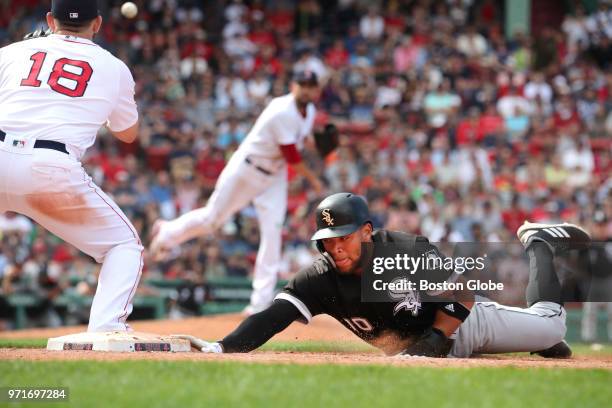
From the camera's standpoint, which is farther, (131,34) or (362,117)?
(131,34)

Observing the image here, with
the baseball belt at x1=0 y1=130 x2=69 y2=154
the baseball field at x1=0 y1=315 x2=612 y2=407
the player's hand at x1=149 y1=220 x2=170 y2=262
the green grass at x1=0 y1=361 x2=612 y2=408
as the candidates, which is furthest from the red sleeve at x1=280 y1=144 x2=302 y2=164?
the green grass at x1=0 y1=361 x2=612 y2=408

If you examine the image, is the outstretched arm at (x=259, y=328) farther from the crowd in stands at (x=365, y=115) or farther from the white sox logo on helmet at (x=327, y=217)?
the crowd in stands at (x=365, y=115)

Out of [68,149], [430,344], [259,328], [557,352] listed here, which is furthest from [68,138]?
[557,352]

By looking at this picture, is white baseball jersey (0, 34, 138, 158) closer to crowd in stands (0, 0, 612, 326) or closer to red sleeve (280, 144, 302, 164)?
red sleeve (280, 144, 302, 164)

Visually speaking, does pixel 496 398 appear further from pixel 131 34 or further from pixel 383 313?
pixel 131 34

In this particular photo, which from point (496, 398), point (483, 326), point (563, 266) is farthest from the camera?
point (563, 266)

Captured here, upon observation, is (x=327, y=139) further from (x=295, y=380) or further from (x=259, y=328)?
(x=295, y=380)

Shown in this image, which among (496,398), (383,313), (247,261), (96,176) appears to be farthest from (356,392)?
(96,176)

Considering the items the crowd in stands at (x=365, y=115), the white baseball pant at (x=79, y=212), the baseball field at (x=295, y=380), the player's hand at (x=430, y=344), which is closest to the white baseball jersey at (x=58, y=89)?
the white baseball pant at (x=79, y=212)
